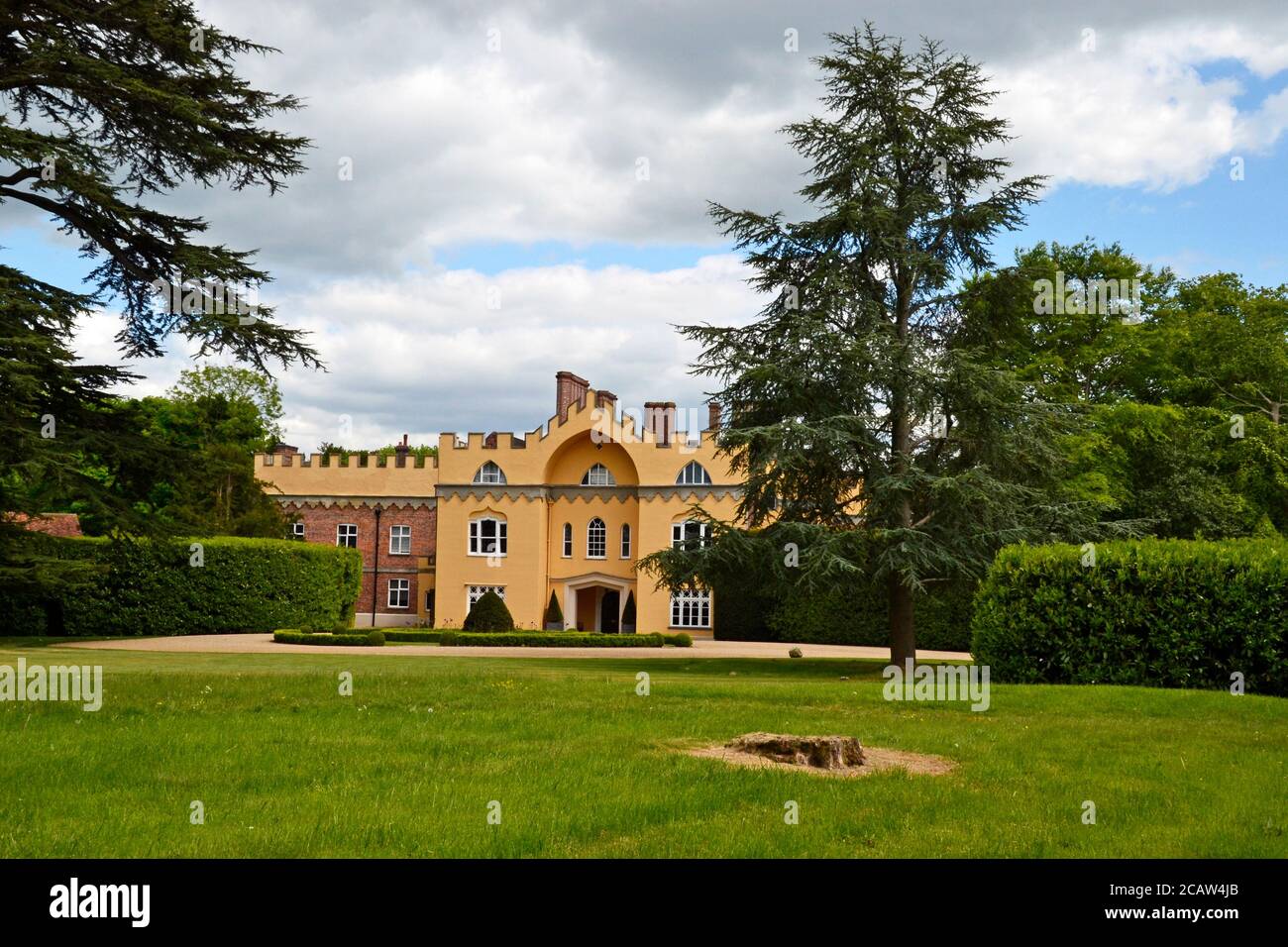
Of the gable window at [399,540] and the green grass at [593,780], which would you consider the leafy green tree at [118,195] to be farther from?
the gable window at [399,540]

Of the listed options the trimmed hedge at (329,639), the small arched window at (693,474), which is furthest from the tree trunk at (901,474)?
the small arched window at (693,474)

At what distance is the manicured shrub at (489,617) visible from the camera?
40406 mm

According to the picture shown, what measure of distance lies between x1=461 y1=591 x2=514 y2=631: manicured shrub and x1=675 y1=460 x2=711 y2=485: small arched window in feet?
32.0

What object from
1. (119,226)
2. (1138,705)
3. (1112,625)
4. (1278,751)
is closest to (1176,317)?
(1112,625)

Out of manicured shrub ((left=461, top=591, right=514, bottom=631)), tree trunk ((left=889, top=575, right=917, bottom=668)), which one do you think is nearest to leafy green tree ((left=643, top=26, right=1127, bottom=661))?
tree trunk ((left=889, top=575, right=917, bottom=668))

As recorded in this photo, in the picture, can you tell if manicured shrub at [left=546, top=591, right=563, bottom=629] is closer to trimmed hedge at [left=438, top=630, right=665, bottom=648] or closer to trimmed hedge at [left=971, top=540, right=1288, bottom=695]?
trimmed hedge at [left=438, top=630, right=665, bottom=648]

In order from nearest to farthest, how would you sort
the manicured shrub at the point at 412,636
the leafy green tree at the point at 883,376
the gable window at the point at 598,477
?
A: the leafy green tree at the point at 883,376 → the manicured shrub at the point at 412,636 → the gable window at the point at 598,477

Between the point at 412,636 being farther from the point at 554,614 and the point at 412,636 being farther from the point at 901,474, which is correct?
the point at 901,474

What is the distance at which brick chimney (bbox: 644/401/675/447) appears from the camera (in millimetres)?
46844

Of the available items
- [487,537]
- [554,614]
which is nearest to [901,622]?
[554,614]

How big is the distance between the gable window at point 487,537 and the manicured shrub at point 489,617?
6864mm

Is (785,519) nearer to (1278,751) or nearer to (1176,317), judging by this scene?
(1278,751)

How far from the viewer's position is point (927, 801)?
293 inches

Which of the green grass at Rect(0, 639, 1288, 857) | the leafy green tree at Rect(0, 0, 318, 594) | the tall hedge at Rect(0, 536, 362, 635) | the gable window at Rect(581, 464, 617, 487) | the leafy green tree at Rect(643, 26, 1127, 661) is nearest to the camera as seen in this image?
the green grass at Rect(0, 639, 1288, 857)
